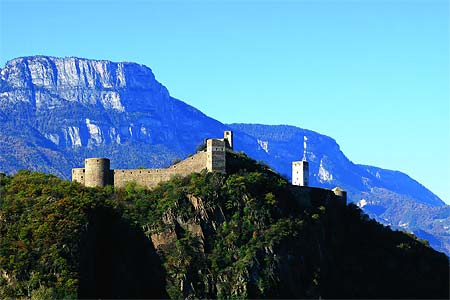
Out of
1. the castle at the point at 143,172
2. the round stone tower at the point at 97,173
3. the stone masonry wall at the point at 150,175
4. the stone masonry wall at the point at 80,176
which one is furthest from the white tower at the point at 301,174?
the stone masonry wall at the point at 80,176

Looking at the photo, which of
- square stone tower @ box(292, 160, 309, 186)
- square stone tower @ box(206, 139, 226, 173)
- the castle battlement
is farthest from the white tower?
square stone tower @ box(206, 139, 226, 173)

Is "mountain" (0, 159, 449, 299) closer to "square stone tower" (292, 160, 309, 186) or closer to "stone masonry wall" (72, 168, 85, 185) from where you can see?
"stone masonry wall" (72, 168, 85, 185)

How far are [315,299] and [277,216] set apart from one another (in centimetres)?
729

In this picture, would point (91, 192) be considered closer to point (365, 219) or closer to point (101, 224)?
point (101, 224)

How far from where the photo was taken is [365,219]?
12069cm

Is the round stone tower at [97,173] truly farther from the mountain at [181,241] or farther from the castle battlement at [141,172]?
the mountain at [181,241]

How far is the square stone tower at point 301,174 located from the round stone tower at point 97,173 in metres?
20.3

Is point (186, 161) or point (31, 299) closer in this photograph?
point (31, 299)

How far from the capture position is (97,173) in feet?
349

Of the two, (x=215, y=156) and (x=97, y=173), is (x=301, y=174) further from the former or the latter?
(x=97, y=173)

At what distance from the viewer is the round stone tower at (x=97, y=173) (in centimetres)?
10631

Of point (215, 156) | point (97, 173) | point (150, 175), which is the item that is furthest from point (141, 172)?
point (215, 156)

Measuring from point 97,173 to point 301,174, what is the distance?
860 inches

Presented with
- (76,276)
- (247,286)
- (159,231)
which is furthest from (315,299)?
(76,276)
